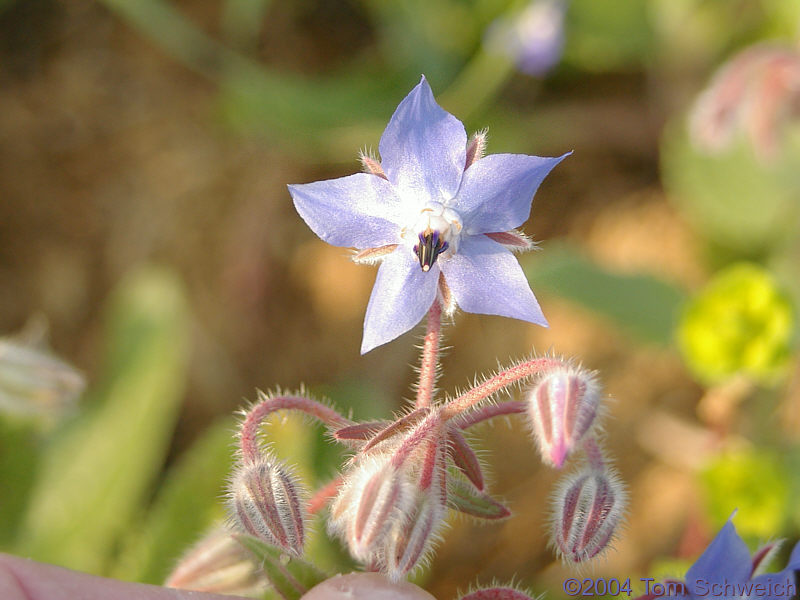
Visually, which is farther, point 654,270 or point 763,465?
point 654,270

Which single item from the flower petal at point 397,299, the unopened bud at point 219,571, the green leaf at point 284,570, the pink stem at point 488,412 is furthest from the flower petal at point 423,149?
the unopened bud at point 219,571

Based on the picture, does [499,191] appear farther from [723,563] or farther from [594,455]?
[723,563]

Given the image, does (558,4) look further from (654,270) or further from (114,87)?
(114,87)

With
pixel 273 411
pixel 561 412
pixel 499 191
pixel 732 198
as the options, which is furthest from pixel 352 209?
pixel 732 198

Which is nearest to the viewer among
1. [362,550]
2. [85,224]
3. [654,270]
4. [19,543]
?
[362,550]

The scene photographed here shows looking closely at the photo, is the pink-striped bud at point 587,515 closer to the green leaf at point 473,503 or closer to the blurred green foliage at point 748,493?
the green leaf at point 473,503

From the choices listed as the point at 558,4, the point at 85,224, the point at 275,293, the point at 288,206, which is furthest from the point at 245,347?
the point at 558,4
